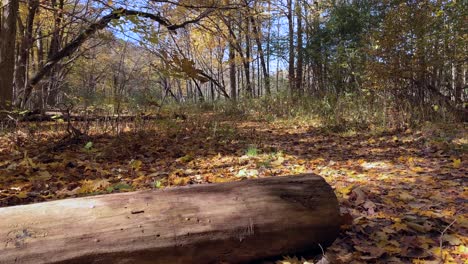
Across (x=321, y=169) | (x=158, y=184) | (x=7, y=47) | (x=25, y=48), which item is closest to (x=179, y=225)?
(x=158, y=184)

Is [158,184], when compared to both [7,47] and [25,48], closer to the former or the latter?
[7,47]

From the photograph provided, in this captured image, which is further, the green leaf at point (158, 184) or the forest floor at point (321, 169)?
the green leaf at point (158, 184)

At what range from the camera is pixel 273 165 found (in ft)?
13.1

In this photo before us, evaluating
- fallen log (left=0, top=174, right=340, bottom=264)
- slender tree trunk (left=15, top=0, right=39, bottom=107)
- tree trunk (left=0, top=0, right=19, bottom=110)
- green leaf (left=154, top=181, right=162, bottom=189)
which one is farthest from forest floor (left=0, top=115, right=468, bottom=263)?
slender tree trunk (left=15, top=0, right=39, bottom=107)

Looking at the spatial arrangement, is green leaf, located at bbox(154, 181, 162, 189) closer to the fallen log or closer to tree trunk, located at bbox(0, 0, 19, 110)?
the fallen log

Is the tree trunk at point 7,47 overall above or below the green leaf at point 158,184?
above

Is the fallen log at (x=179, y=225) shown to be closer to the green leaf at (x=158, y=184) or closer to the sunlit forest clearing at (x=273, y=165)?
the sunlit forest clearing at (x=273, y=165)

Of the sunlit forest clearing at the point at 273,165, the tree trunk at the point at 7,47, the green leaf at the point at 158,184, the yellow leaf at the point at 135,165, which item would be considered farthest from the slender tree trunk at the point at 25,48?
the green leaf at the point at 158,184

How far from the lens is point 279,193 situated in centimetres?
198

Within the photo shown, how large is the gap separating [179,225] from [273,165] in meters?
2.44

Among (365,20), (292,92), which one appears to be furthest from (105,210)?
(365,20)

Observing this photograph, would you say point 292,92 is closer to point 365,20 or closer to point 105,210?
point 365,20

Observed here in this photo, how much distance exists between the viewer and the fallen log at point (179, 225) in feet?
4.99

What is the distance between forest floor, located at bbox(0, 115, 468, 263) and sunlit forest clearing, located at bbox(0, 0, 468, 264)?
0.02 metres
